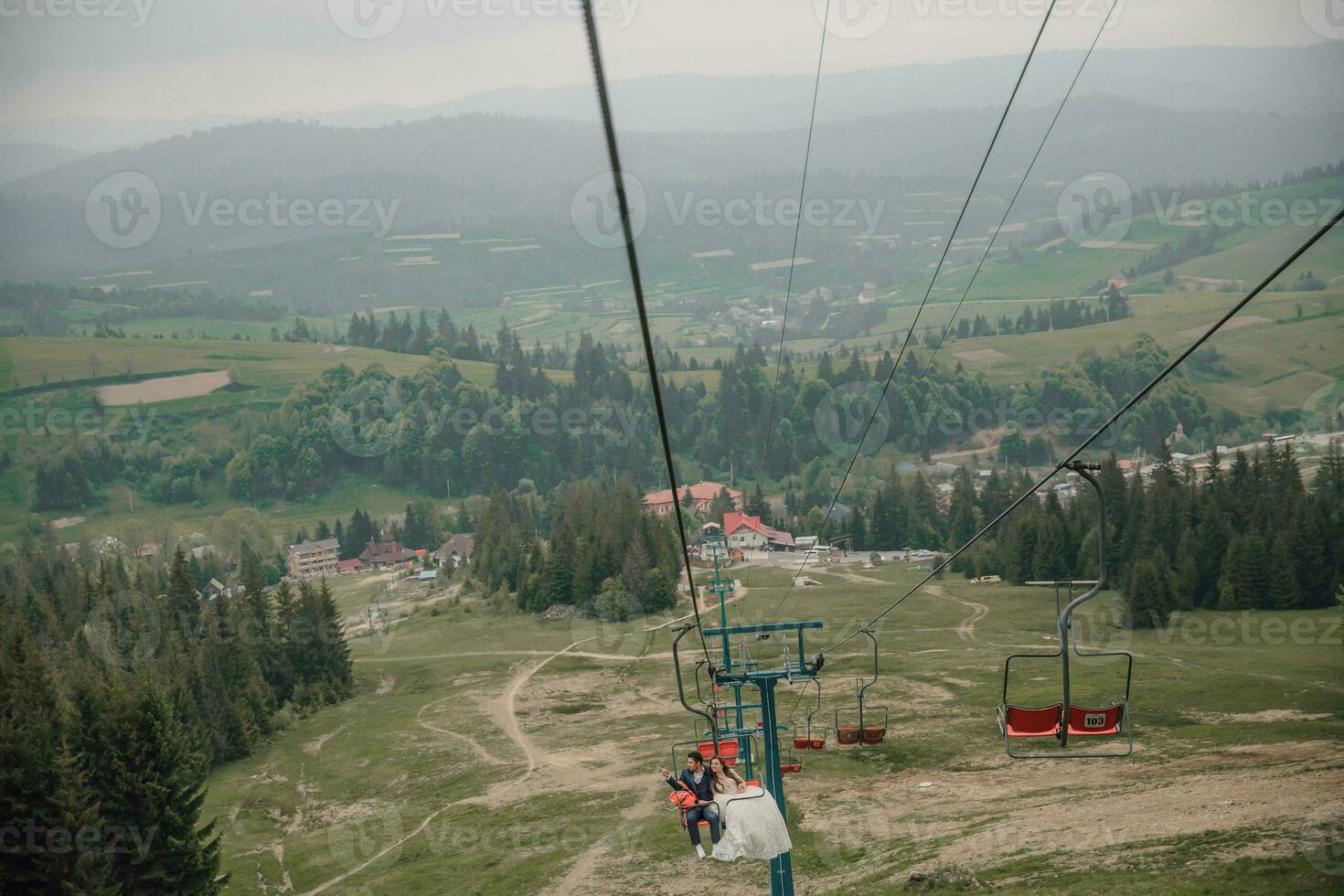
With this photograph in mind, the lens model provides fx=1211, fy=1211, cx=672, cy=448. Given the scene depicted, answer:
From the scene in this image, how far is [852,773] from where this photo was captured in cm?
7725

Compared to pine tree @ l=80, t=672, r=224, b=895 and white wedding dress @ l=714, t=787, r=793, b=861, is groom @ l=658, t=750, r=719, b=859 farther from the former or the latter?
pine tree @ l=80, t=672, r=224, b=895

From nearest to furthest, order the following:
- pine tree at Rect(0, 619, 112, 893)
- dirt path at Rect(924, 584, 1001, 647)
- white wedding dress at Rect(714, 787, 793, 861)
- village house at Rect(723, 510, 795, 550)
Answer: white wedding dress at Rect(714, 787, 793, 861) → pine tree at Rect(0, 619, 112, 893) → dirt path at Rect(924, 584, 1001, 647) → village house at Rect(723, 510, 795, 550)

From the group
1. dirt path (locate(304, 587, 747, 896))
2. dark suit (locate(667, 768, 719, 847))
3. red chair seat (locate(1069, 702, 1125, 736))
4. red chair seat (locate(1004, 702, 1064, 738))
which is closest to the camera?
dark suit (locate(667, 768, 719, 847))

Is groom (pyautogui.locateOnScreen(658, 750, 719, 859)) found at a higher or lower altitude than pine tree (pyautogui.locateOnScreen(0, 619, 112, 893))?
higher

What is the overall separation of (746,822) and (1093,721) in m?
10.0

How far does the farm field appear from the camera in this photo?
5472 centimetres

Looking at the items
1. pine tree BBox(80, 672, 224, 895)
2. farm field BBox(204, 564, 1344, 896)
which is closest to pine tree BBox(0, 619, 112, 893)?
pine tree BBox(80, 672, 224, 895)

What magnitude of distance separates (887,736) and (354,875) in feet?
125

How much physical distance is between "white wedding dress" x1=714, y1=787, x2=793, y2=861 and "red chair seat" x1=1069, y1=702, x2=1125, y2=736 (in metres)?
8.62

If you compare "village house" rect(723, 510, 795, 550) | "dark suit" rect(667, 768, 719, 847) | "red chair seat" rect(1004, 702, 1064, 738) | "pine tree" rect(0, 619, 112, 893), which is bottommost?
"village house" rect(723, 510, 795, 550)

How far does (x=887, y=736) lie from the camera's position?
88.3m

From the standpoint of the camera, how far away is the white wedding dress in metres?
21.3

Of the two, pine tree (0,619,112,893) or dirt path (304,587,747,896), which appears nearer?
pine tree (0,619,112,893)

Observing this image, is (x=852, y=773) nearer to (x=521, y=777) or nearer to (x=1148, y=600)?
(x=521, y=777)
